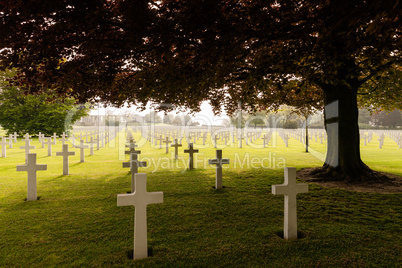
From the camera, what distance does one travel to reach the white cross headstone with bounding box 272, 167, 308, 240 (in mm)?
3250

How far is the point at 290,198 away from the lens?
3266 millimetres

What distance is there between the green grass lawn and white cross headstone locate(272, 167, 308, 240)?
18cm

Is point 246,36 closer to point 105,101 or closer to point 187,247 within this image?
point 187,247

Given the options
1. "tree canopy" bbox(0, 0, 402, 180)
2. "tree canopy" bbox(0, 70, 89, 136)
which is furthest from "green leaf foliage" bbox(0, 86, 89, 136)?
"tree canopy" bbox(0, 0, 402, 180)

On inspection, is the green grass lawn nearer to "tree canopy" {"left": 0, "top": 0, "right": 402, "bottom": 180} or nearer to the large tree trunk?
the large tree trunk

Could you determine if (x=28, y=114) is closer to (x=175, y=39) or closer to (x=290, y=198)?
(x=175, y=39)

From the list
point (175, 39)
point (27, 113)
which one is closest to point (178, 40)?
point (175, 39)

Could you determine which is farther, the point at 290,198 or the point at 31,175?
the point at 31,175

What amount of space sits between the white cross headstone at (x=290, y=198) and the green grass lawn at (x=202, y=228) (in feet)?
0.59

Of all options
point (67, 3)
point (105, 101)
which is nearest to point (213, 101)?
point (105, 101)

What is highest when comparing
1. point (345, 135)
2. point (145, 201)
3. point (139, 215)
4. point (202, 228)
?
point (345, 135)

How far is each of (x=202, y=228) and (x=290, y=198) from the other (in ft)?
4.91

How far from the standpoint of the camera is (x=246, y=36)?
17.7 ft

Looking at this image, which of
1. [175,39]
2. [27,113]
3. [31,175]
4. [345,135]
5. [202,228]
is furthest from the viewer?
[27,113]
